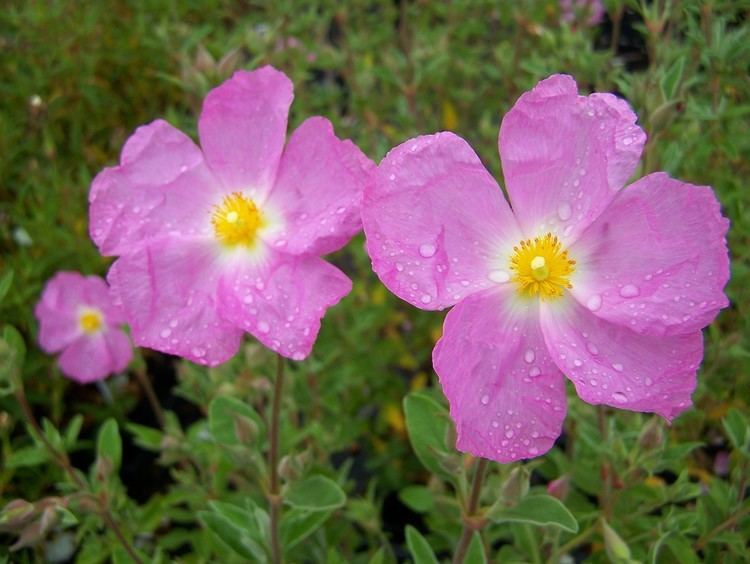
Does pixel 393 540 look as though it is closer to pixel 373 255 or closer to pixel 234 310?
pixel 234 310

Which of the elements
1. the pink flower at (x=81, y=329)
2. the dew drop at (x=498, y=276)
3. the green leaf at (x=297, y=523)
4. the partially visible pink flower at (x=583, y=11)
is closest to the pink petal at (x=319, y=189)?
the dew drop at (x=498, y=276)

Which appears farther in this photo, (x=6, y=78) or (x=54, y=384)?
(x=6, y=78)

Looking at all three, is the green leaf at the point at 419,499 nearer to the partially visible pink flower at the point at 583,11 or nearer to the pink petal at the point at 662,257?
the pink petal at the point at 662,257

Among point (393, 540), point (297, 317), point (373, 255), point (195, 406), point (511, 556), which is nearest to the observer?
point (373, 255)

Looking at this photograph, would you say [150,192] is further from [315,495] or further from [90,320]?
[90,320]

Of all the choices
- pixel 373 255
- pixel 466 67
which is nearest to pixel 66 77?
pixel 466 67

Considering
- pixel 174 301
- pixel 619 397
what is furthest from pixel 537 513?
pixel 174 301
